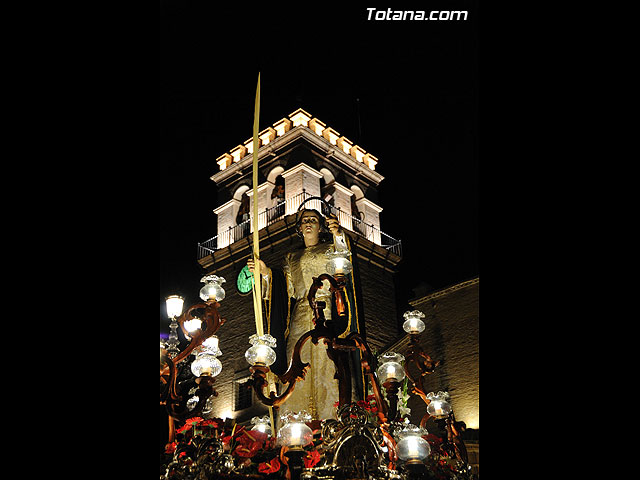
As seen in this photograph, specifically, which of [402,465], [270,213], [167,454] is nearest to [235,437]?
[167,454]

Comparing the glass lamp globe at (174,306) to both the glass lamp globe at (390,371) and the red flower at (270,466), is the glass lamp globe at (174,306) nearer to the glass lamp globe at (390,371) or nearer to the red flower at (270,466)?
the red flower at (270,466)

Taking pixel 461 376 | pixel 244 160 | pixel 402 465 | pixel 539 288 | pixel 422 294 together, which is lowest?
pixel 402 465

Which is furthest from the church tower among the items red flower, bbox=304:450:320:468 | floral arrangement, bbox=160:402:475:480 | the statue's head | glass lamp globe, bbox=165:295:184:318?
red flower, bbox=304:450:320:468

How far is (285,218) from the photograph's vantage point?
23.8 metres

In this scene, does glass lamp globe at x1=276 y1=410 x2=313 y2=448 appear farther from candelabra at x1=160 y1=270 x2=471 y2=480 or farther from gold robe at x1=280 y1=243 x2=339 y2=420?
gold robe at x1=280 y1=243 x2=339 y2=420

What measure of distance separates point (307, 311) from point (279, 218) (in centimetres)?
1766

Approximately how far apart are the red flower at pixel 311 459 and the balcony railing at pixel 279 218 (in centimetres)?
1977

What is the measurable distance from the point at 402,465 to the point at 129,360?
3222 mm

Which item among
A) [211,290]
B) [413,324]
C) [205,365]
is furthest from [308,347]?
[205,365]

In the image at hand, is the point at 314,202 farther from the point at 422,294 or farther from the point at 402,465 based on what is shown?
the point at 402,465

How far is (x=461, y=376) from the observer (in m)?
16.8

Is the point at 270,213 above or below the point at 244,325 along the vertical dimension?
above

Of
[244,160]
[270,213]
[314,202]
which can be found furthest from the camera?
[244,160]

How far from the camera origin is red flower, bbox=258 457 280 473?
4.59m
